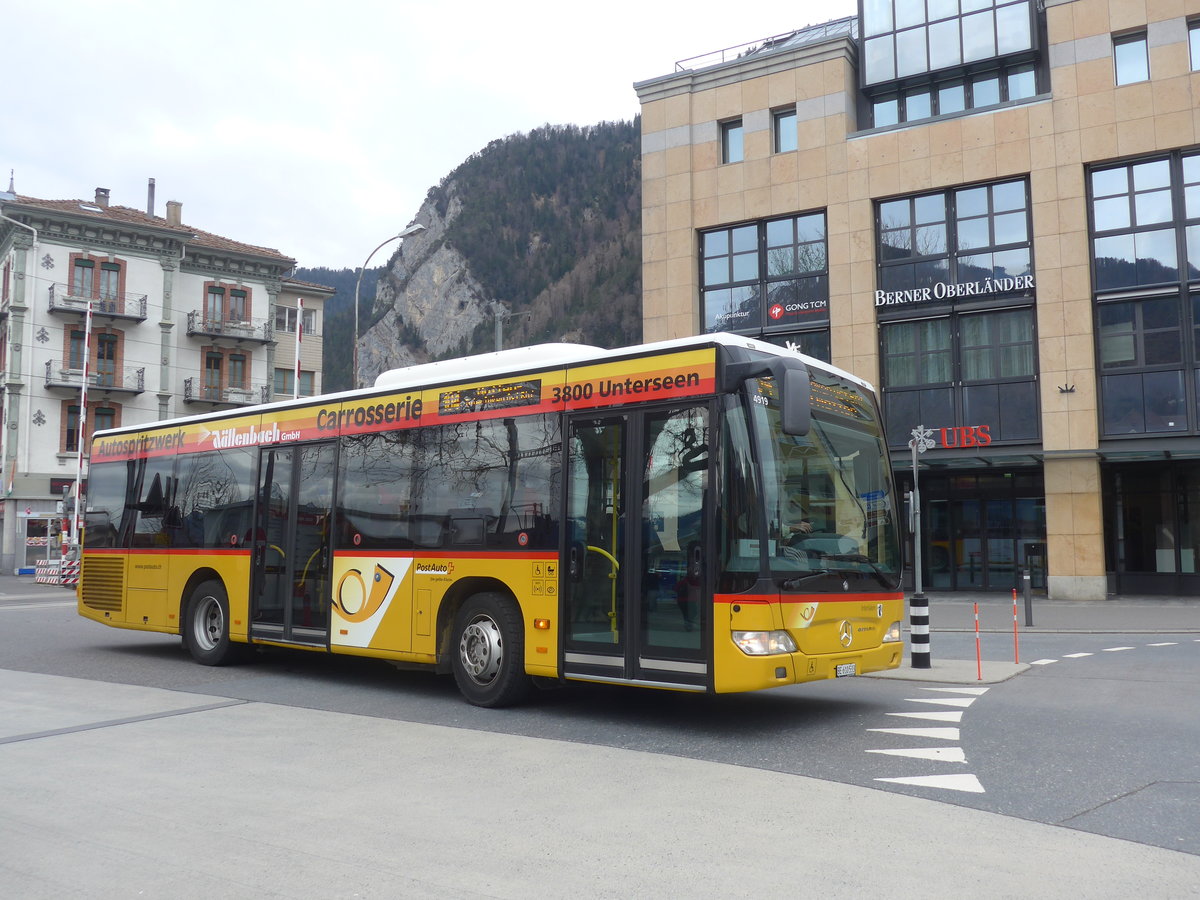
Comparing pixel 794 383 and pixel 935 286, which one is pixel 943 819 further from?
pixel 935 286

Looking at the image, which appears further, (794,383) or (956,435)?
(956,435)

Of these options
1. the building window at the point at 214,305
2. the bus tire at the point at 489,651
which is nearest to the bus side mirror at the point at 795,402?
the bus tire at the point at 489,651

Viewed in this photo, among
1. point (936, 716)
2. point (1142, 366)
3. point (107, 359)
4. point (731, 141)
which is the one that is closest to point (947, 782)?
point (936, 716)

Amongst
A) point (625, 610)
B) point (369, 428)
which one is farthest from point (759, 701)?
point (369, 428)

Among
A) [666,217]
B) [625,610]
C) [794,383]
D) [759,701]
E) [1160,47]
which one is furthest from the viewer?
[666,217]

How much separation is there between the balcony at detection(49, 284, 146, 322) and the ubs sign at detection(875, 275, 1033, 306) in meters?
35.1

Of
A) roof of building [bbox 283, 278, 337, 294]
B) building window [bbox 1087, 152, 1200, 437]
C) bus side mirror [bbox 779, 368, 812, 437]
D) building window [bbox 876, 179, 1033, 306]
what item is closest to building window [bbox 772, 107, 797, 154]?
building window [bbox 876, 179, 1033, 306]

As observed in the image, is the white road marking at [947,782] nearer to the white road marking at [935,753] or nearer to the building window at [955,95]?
the white road marking at [935,753]

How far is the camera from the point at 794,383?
756 centimetres

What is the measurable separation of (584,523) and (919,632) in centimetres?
533

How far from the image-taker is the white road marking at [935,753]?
7.25m

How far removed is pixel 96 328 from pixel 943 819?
167 ft

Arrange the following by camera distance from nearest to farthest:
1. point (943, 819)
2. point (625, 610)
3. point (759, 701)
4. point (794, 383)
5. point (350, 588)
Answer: point (943, 819)
point (794, 383)
point (625, 610)
point (759, 701)
point (350, 588)

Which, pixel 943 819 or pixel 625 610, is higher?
pixel 625 610
